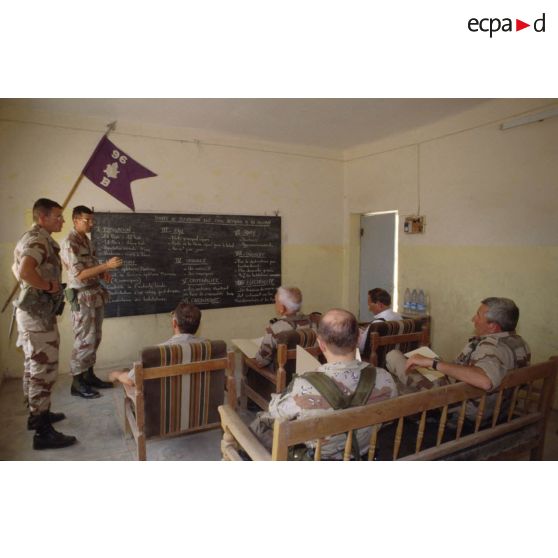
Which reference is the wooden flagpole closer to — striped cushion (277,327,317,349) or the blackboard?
the blackboard

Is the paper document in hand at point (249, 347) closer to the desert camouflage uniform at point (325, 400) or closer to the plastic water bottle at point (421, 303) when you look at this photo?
the desert camouflage uniform at point (325, 400)

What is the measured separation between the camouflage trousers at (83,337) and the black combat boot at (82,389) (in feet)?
0.22

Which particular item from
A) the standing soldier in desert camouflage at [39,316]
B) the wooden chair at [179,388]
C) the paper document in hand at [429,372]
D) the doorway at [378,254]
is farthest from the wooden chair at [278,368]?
the doorway at [378,254]

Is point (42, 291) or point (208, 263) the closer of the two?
point (42, 291)

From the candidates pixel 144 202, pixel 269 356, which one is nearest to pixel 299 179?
pixel 144 202

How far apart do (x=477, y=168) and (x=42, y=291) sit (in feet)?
11.9

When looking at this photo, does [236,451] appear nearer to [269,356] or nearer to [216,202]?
[269,356]

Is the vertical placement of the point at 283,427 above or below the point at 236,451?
above

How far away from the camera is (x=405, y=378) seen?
2033 millimetres

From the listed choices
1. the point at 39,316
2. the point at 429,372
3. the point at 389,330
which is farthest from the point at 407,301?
the point at 39,316

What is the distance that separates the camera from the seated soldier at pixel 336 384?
1299mm

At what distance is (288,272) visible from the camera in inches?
187

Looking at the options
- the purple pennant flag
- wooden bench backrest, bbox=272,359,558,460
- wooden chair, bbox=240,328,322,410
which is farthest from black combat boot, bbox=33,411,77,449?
the purple pennant flag

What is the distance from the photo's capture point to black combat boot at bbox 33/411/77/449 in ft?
7.46
